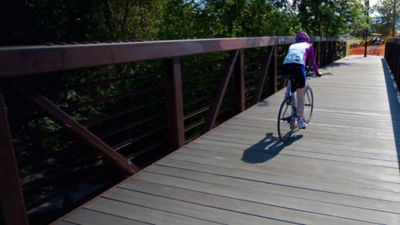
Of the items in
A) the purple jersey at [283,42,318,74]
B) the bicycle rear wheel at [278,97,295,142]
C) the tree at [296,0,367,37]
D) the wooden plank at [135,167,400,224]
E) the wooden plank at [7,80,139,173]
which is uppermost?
the tree at [296,0,367,37]

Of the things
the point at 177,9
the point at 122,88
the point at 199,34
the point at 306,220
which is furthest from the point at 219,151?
the point at 177,9

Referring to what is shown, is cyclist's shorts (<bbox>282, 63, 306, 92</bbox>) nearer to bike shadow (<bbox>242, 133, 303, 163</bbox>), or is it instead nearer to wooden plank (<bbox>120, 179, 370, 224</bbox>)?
bike shadow (<bbox>242, 133, 303, 163</bbox>)

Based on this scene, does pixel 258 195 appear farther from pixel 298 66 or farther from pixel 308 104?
pixel 308 104

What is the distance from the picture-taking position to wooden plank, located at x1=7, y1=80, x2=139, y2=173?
2.29m

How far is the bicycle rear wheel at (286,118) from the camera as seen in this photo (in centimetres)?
458

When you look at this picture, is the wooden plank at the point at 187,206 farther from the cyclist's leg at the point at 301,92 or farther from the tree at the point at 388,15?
the tree at the point at 388,15

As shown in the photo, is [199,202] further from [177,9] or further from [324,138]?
[177,9]

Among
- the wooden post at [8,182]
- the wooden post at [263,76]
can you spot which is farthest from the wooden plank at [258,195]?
the wooden post at [263,76]

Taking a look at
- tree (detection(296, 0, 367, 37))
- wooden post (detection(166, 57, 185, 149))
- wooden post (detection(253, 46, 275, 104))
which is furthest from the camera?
tree (detection(296, 0, 367, 37))

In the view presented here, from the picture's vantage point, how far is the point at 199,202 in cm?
288

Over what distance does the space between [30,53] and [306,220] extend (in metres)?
2.18

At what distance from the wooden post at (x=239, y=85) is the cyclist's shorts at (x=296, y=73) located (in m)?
1.26

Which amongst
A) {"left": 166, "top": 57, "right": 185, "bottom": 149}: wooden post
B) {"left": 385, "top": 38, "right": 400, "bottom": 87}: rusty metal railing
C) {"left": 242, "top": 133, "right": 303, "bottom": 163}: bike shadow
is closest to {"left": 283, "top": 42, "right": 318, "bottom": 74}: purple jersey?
{"left": 242, "top": 133, "right": 303, "bottom": 163}: bike shadow

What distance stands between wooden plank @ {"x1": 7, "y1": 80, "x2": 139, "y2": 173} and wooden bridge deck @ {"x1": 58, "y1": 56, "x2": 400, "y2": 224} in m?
0.32
